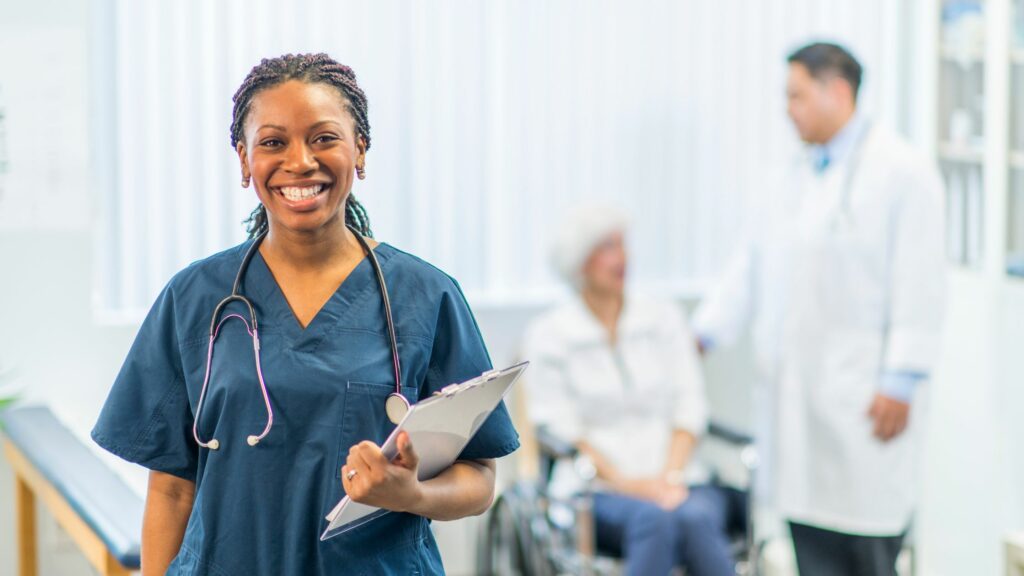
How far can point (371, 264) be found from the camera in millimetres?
1231

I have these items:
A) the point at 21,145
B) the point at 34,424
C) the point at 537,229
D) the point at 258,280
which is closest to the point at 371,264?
the point at 258,280

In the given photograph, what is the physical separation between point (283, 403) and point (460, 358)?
17 centimetres

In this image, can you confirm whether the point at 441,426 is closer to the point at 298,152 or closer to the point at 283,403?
the point at 283,403

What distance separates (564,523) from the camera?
2984 millimetres

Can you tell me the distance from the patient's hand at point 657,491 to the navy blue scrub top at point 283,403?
1.76 metres

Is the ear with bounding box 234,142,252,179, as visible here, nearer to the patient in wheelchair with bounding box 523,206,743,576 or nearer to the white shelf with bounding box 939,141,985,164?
the patient in wheelchair with bounding box 523,206,743,576

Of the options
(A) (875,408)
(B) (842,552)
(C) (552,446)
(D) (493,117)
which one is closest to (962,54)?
(A) (875,408)

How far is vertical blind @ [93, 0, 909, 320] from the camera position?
3002 millimetres

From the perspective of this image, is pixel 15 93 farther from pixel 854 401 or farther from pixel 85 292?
pixel 854 401

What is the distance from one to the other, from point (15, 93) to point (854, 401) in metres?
1.90

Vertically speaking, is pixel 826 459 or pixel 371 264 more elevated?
pixel 371 264

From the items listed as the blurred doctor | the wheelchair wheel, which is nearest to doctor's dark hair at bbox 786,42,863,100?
the blurred doctor

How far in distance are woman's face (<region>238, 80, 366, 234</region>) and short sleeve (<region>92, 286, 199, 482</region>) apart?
6.3 inches

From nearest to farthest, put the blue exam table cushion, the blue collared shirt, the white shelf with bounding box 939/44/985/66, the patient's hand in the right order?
the blue exam table cushion
the blue collared shirt
the patient's hand
the white shelf with bounding box 939/44/985/66
